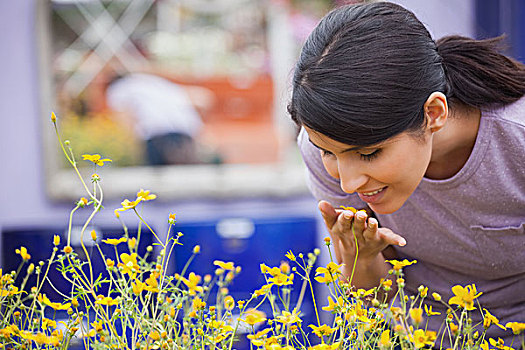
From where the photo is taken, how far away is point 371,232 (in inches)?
39.3

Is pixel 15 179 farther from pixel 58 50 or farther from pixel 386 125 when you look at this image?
pixel 386 125

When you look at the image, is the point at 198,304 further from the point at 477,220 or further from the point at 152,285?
the point at 477,220

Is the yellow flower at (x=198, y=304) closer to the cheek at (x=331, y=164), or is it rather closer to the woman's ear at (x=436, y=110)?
the cheek at (x=331, y=164)

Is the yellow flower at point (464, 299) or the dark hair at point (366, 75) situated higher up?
the dark hair at point (366, 75)

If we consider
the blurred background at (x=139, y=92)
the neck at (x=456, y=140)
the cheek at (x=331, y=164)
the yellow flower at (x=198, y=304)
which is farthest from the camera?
the blurred background at (x=139, y=92)

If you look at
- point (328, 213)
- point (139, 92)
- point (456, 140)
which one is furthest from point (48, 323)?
Result: point (139, 92)

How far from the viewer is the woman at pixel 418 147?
963 millimetres

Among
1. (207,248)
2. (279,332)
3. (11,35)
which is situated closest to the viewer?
(279,332)

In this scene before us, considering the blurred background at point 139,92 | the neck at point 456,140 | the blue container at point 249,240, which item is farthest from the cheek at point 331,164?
the blurred background at point 139,92

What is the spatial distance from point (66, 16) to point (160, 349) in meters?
2.79

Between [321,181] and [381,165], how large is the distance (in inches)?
12.3

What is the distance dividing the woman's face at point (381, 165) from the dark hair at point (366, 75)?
0.07ft

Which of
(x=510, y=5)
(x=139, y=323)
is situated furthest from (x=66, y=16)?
(x=139, y=323)

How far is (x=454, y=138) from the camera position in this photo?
1.17 m
